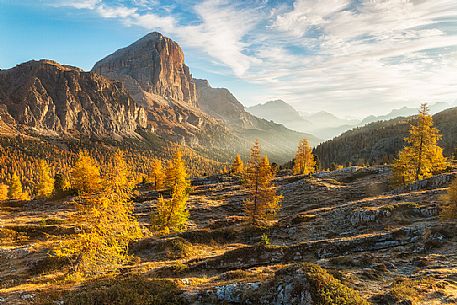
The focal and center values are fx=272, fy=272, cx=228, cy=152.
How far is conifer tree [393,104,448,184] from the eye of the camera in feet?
150

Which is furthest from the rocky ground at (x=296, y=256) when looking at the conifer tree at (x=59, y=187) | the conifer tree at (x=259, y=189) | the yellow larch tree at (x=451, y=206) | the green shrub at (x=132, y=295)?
the conifer tree at (x=59, y=187)

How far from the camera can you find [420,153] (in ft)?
155

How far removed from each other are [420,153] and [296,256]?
3660cm

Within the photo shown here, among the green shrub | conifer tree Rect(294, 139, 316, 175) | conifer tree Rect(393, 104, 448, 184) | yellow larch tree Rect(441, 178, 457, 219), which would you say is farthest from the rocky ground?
conifer tree Rect(294, 139, 316, 175)

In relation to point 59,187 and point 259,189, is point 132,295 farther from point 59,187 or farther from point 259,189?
point 59,187

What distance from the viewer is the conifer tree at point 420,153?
45.6m

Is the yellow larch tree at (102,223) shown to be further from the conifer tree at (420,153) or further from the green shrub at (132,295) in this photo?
the conifer tree at (420,153)

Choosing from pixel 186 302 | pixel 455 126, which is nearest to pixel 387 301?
pixel 186 302

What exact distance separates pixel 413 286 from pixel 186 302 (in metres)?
12.0

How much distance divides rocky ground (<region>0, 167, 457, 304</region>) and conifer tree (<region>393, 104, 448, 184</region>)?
12.6 feet

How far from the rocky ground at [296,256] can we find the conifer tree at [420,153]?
3.83 meters

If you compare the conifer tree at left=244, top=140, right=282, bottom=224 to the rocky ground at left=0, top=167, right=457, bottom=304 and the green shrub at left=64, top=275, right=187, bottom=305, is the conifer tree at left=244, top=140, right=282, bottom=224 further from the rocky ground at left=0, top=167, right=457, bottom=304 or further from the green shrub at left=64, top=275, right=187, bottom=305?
the green shrub at left=64, top=275, right=187, bottom=305

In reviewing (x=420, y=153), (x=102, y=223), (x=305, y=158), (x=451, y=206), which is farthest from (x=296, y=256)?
Answer: (x=305, y=158)

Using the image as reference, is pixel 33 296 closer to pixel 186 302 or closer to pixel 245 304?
pixel 186 302
